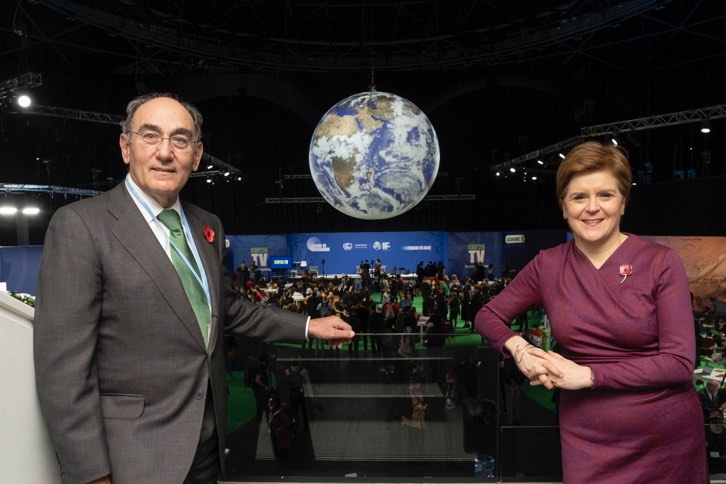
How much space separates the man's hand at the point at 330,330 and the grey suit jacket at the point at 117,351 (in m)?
0.42

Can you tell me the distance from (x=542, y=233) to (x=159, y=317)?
58.4ft

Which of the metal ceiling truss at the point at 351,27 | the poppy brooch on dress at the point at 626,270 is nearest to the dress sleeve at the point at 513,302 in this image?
the poppy brooch on dress at the point at 626,270

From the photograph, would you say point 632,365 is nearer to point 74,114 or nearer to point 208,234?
point 208,234

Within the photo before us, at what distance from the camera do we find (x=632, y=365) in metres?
1.19

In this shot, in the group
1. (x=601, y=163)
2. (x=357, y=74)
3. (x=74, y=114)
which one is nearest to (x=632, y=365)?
(x=601, y=163)

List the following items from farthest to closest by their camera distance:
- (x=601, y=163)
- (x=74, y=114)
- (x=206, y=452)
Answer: (x=74, y=114)
(x=206, y=452)
(x=601, y=163)

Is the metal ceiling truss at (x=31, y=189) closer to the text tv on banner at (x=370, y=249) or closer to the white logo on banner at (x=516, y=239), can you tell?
the text tv on banner at (x=370, y=249)

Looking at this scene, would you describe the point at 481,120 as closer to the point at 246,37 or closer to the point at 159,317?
the point at 246,37

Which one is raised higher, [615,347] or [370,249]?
[370,249]

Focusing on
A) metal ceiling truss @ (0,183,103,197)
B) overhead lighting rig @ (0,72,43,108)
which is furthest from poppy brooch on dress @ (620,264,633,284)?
metal ceiling truss @ (0,183,103,197)

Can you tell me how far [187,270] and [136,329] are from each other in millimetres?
204

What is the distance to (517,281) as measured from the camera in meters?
1.52

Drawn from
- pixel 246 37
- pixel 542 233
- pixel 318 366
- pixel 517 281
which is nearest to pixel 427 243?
pixel 542 233

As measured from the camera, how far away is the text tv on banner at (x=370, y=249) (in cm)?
1867
